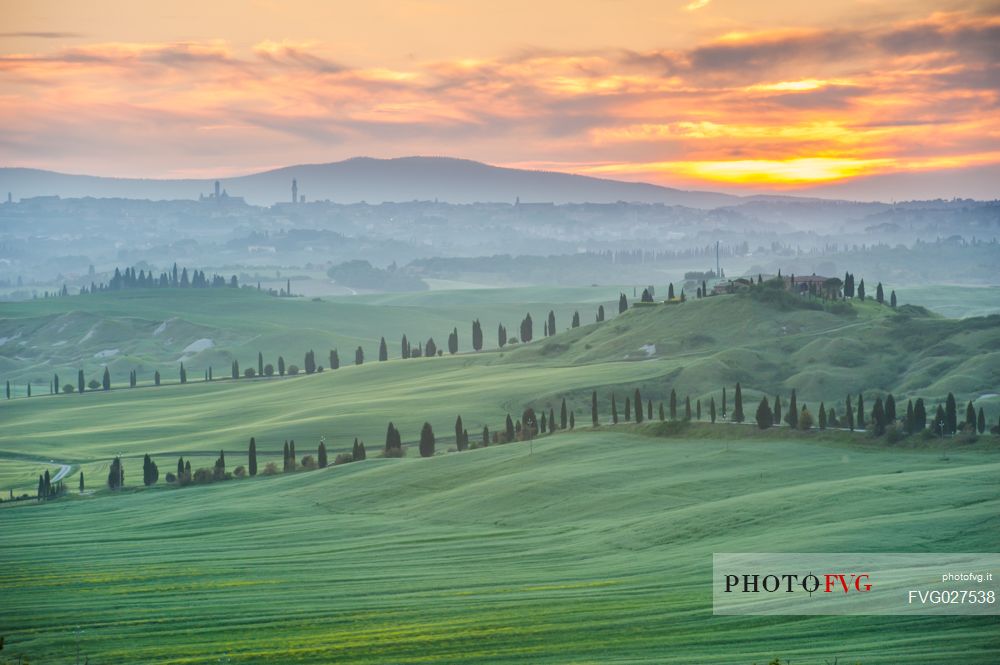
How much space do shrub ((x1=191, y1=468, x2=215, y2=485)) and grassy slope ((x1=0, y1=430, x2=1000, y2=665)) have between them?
10.9 metres

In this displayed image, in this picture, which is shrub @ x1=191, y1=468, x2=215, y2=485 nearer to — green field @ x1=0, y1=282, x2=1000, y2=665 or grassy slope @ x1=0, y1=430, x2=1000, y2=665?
green field @ x1=0, y1=282, x2=1000, y2=665

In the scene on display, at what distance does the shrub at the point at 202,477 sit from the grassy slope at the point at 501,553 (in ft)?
35.7

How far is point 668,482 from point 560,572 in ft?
120

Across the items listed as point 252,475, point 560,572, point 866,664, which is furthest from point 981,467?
point 252,475

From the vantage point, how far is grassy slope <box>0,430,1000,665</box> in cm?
6375

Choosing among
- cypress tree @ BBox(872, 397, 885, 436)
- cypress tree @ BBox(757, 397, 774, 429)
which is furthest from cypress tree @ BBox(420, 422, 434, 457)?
cypress tree @ BBox(872, 397, 885, 436)

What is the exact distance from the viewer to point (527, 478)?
127250 mm

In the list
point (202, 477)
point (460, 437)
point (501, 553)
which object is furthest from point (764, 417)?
point (202, 477)

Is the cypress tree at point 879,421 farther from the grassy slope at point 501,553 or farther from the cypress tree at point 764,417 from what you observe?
the cypress tree at point 764,417

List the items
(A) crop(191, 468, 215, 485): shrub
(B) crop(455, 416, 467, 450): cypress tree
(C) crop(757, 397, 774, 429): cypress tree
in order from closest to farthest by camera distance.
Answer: (C) crop(757, 397, 774, 429): cypress tree < (A) crop(191, 468, 215, 485): shrub < (B) crop(455, 416, 467, 450): cypress tree

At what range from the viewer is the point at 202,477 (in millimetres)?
162625

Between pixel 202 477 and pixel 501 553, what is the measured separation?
3037 inches

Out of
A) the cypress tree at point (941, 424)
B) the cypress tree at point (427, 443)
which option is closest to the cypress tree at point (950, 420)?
the cypress tree at point (941, 424)

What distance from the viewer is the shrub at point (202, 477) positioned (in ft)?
531
